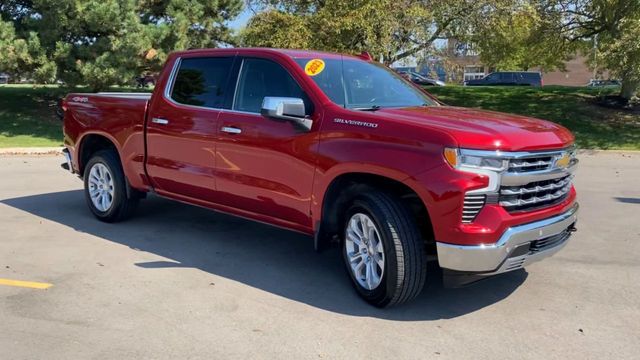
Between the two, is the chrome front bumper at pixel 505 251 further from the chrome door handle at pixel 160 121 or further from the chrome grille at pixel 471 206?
the chrome door handle at pixel 160 121

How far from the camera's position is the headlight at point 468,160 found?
13.3 ft

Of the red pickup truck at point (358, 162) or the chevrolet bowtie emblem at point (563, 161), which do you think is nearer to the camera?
the red pickup truck at point (358, 162)

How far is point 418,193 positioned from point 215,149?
223 cm

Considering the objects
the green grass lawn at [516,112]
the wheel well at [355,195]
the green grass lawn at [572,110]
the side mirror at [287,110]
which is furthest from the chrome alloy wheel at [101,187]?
the green grass lawn at [572,110]

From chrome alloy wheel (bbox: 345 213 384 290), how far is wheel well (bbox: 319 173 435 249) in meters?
0.19

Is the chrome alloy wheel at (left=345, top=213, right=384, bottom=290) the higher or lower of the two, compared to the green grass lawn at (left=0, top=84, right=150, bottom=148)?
higher

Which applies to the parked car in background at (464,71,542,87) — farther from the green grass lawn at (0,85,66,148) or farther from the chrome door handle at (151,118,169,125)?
the chrome door handle at (151,118,169,125)

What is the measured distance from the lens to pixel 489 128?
429 centimetres

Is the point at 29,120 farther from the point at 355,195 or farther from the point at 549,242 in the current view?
the point at 549,242

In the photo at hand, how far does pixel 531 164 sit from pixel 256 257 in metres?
2.79

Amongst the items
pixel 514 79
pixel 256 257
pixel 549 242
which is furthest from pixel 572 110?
pixel 514 79

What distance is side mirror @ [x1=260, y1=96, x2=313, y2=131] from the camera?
4762mm

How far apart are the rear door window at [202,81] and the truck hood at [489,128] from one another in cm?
177

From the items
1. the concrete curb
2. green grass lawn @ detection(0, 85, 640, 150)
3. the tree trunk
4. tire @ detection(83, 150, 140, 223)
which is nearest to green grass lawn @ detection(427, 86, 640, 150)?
green grass lawn @ detection(0, 85, 640, 150)
